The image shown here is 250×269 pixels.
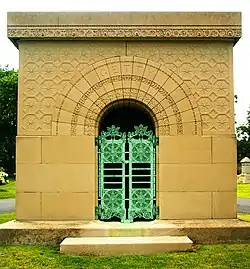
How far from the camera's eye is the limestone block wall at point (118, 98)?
875cm

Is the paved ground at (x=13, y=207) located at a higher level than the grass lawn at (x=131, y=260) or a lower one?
lower

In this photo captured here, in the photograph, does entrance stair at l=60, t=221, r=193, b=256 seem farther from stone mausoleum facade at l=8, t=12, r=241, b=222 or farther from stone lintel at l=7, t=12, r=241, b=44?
stone lintel at l=7, t=12, r=241, b=44

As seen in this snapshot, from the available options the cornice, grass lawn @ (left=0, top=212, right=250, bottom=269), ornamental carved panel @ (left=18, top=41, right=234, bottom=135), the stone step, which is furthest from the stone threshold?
the cornice

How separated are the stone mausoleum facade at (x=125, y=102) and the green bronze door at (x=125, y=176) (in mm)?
19

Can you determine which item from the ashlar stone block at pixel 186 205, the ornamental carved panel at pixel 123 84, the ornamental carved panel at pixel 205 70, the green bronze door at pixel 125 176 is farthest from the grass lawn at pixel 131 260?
the ornamental carved panel at pixel 205 70

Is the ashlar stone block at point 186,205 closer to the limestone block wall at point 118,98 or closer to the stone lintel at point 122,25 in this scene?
the limestone block wall at point 118,98

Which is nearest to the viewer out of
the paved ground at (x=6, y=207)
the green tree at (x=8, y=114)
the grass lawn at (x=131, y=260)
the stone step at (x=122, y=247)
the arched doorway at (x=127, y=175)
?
the grass lawn at (x=131, y=260)

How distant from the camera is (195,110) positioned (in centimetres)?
889

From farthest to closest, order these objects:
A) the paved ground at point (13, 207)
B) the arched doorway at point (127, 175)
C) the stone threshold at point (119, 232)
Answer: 1. the paved ground at point (13, 207)
2. the arched doorway at point (127, 175)
3. the stone threshold at point (119, 232)

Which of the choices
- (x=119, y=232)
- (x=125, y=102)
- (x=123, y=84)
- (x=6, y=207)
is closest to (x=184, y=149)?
(x=125, y=102)

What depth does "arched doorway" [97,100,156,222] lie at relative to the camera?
8.85 m

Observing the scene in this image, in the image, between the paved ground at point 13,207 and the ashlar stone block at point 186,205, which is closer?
the ashlar stone block at point 186,205

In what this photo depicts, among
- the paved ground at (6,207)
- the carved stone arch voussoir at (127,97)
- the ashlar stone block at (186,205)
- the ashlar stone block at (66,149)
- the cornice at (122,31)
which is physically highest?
the cornice at (122,31)

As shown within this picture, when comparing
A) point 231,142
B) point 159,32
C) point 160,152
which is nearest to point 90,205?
point 160,152
